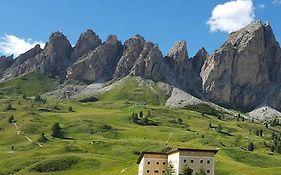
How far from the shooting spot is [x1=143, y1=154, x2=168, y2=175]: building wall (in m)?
132

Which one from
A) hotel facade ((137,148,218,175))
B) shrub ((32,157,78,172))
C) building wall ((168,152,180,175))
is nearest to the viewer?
hotel facade ((137,148,218,175))

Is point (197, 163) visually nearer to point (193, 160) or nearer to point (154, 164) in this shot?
point (193, 160)

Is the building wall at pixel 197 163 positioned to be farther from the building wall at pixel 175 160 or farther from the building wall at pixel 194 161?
the building wall at pixel 175 160

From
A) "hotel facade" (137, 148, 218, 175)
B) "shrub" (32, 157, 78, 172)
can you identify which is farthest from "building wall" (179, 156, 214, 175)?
"shrub" (32, 157, 78, 172)

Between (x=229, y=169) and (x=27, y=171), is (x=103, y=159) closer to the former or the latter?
(x=27, y=171)

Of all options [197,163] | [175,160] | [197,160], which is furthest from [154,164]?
[197,160]

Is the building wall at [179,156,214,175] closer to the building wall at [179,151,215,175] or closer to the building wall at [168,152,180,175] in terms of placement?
the building wall at [179,151,215,175]

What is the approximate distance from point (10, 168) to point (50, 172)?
19.3 m

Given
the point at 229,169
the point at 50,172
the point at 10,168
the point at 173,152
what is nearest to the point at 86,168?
the point at 50,172

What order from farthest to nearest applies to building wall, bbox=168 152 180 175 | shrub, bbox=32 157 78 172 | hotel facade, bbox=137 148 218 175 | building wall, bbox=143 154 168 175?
shrub, bbox=32 157 78 172 < building wall, bbox=143 154 168 175 < building wall, bbox=168 152 180 175 < hotel facade, bbox=137 148 218 175

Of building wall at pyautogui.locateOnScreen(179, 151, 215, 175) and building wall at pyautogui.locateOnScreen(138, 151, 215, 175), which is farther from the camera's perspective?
building wall at pyautogui.locateOnScreen(179, 151, 215, 175)

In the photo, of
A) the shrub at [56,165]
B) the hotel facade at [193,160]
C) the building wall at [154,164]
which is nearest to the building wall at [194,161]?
the hotel facade at [193,160]

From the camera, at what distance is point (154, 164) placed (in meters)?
133

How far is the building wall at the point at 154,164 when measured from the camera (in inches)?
5192
